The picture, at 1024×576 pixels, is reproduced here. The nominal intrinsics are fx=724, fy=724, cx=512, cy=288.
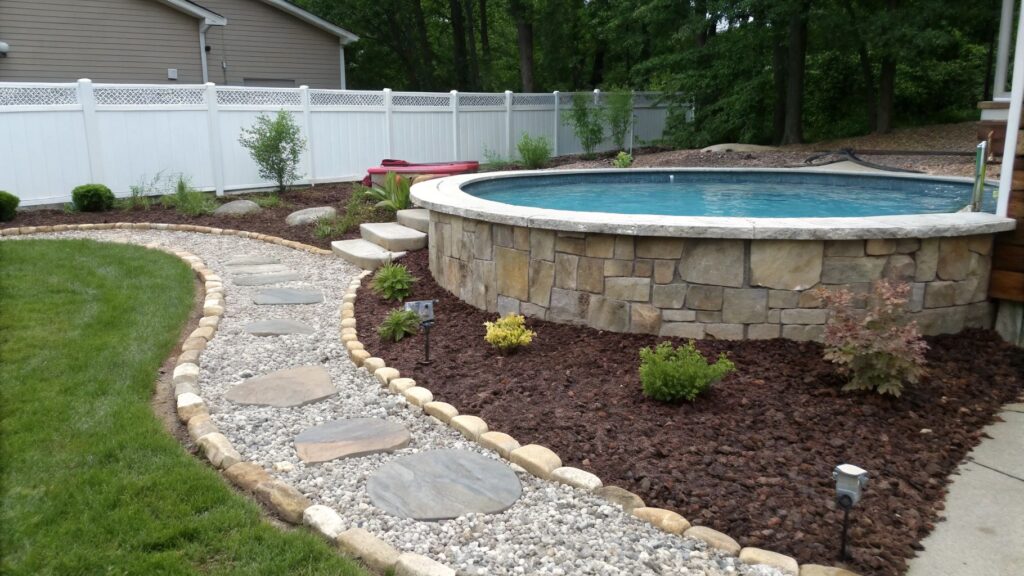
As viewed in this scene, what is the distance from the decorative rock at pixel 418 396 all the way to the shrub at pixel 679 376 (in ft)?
3.47

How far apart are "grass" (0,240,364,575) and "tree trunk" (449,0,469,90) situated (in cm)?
2048

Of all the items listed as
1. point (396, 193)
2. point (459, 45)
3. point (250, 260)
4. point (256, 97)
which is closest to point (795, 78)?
point (396, 193)

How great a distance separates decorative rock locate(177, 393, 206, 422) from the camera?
133 inches

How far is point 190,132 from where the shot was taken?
9.91 meters

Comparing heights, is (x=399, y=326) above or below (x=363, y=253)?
below

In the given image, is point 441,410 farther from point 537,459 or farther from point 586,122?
point 586,122

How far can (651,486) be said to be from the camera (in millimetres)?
2764

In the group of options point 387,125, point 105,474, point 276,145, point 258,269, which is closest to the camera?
point 105,474

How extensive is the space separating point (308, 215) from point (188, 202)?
162 cm

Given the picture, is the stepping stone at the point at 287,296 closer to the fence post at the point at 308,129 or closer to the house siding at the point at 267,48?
the fence post at the point at 308,129

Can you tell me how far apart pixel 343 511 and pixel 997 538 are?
7.53ft

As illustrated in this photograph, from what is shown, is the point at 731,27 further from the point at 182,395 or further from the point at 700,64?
the point at 182,395

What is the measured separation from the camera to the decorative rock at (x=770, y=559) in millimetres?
2287

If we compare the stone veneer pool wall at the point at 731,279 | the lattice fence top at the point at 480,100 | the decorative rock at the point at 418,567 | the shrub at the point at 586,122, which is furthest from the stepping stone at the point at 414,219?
the shrub at the point at 586,122
